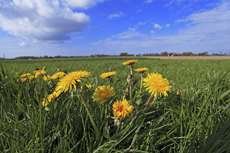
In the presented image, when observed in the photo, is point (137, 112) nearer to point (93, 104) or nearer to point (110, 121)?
point (110, 121)

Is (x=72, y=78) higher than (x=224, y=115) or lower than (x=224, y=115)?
higher

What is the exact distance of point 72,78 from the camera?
0.80 metres

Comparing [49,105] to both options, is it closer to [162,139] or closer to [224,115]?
[162,139]

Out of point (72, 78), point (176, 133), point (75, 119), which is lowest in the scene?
point (176, 133)

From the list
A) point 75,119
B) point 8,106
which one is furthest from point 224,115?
point 8,106

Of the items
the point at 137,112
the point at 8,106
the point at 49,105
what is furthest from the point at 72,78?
the point at 8,106

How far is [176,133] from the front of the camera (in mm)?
890

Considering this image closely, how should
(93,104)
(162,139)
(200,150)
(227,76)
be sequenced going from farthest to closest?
1. (227,76)
2. (93,104)
3. (162,139)
4. (200,150)

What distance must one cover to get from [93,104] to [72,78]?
365 mm

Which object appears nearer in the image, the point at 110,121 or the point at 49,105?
the point at 49,105

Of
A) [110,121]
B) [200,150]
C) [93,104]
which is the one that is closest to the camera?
[200,150]

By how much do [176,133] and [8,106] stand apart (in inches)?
55.3

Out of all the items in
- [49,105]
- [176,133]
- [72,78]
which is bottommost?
[176,133]

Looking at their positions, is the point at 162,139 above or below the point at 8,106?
below
